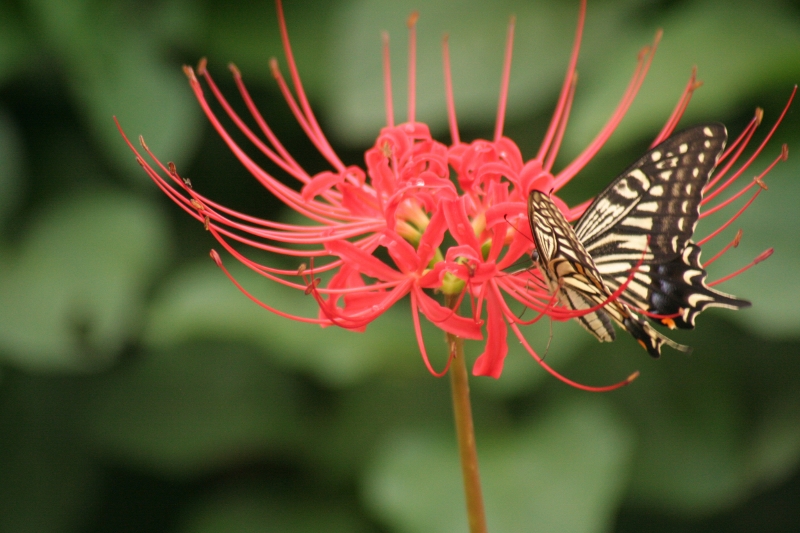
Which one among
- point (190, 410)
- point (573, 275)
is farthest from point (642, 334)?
point (190, 410)

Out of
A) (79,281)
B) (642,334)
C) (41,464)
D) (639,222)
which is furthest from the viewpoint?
(41,464)

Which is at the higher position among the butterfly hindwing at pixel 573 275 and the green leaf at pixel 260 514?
the butterfly hindwing at pixel 573 275

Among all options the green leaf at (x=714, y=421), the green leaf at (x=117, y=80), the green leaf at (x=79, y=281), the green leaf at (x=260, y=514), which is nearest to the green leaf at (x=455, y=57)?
the green leaf at (x=117, y=80)

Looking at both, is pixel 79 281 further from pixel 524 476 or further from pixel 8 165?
pixel 524 476

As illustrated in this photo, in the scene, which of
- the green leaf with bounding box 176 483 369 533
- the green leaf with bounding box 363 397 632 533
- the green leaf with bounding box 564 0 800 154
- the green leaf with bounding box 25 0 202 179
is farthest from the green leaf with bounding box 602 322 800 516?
the green leaf with bounding box 25 0 202 179

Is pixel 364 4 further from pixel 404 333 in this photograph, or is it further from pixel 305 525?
pixel 305 525

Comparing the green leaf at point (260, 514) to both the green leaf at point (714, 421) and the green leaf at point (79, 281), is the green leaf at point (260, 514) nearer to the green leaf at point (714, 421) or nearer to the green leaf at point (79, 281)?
the green leaf at point (79, 281)
